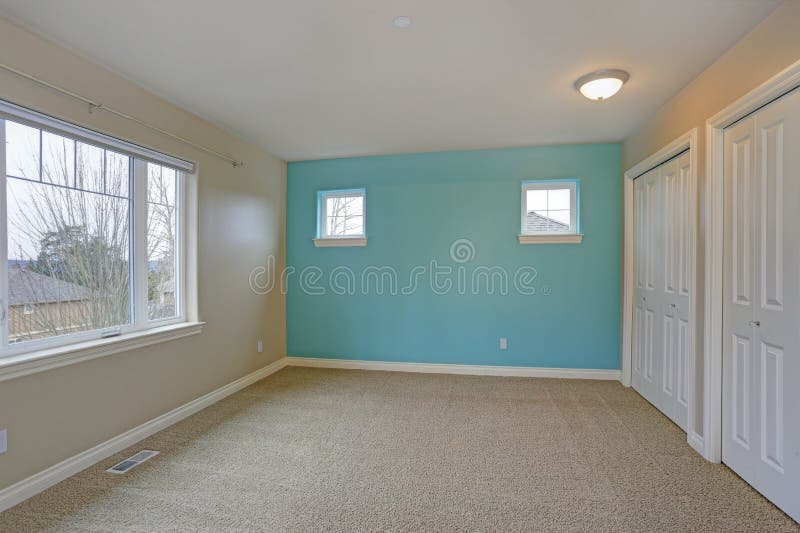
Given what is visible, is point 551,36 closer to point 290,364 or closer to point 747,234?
point 747,234

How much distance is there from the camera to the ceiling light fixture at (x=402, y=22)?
201 centimetres

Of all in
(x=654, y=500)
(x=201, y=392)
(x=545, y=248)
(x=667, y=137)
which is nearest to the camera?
(x=654, y=500)

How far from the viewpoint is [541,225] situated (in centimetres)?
428

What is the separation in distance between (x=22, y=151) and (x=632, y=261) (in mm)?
4682

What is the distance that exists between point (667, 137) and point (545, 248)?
59.7 inches

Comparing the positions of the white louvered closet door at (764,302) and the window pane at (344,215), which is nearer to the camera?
the white louvered closet door at (764,302)

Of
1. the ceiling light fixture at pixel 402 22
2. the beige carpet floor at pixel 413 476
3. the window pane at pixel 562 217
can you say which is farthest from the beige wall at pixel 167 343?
the window pane at pixel 562 217

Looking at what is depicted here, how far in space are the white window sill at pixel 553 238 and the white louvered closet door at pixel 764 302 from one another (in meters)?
1.78

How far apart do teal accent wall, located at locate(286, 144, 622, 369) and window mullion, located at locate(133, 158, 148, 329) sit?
1.99 metres

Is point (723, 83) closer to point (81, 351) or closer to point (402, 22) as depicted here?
point (402, 22)

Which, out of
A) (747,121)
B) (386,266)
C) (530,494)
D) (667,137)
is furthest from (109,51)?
(667,137)

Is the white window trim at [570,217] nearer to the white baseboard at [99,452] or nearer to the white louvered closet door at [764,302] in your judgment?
the white louvered closet door at [764,302]

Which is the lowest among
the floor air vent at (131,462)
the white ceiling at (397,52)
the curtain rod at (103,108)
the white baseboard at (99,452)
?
the floor air vent at (131,462)

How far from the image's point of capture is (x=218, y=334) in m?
3.62
